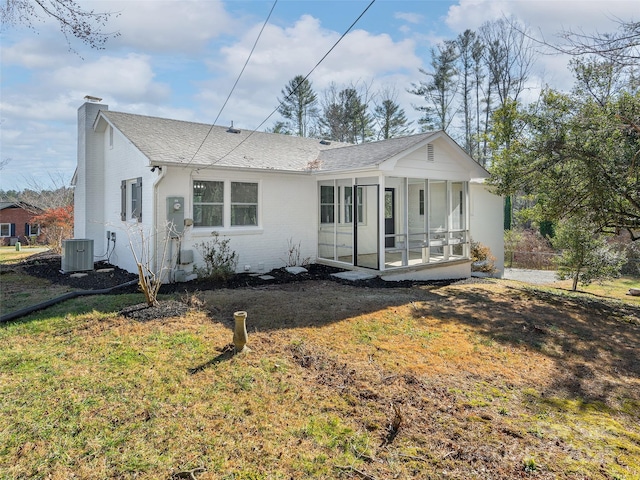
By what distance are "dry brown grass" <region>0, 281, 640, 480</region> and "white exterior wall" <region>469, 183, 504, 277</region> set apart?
27.6ft

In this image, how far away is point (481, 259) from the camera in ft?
48.0

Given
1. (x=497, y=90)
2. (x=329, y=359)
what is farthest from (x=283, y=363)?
(x=497, y=90)

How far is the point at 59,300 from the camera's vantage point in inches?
282

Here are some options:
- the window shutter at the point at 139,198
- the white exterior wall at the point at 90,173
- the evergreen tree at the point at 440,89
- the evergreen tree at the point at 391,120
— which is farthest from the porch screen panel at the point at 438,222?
the evergreen tree at the point at 391,120

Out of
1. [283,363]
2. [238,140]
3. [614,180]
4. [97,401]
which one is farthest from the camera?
[238,140]

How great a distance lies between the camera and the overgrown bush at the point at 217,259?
9.43 m

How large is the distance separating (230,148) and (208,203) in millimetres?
2249

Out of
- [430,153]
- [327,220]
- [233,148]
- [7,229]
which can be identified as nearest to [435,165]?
[430,153]

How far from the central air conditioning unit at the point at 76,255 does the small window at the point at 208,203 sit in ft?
11.6

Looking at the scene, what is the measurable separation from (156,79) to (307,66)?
17.6 feet

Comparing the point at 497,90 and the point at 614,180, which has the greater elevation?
the point at 497,90

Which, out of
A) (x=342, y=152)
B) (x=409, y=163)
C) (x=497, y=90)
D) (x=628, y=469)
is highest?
(x=497, y=90)

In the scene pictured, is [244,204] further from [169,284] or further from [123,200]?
[123,200]

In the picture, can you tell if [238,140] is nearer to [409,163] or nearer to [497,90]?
[409,163]
